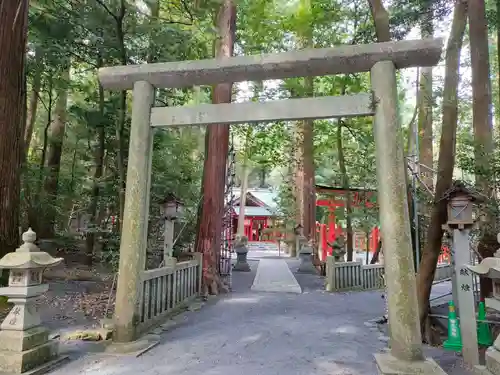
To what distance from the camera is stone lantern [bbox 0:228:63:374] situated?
3480 mm

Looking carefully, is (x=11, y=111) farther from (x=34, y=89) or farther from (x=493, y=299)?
(x=493, y=299)

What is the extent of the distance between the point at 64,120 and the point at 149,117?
10.0m

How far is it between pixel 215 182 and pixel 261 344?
4.95 meters

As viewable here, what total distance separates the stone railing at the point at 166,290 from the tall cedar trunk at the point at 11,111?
2311 millimetres

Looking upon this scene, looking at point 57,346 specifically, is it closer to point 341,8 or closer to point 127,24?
point 127,24

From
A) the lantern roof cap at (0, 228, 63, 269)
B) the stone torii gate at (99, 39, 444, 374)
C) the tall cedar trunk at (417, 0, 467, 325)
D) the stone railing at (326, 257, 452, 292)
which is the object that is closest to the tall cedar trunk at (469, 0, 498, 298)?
the tall cedar trunk at (417, 0, 467, 325)

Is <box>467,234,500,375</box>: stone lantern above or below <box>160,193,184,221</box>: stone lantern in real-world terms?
below

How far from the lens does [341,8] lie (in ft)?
39.6

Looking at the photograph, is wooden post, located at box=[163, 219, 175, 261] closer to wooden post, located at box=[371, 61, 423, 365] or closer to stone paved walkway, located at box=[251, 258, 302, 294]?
stone paved walkway, located at box=[251, 258, 302, 294]

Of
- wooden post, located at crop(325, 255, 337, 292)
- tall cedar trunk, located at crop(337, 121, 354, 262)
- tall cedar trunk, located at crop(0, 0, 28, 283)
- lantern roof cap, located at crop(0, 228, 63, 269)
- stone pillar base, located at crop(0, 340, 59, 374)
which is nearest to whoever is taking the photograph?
stone pillar base, located at crop(0, 340, 59, 374)

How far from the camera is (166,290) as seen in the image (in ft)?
20.1

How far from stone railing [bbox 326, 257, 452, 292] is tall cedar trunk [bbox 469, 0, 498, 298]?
393cm

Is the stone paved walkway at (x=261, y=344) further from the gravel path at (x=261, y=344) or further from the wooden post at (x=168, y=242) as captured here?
the wooden post at (x=168, y=242)

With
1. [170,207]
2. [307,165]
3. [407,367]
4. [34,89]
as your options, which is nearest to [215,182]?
[170,207]
